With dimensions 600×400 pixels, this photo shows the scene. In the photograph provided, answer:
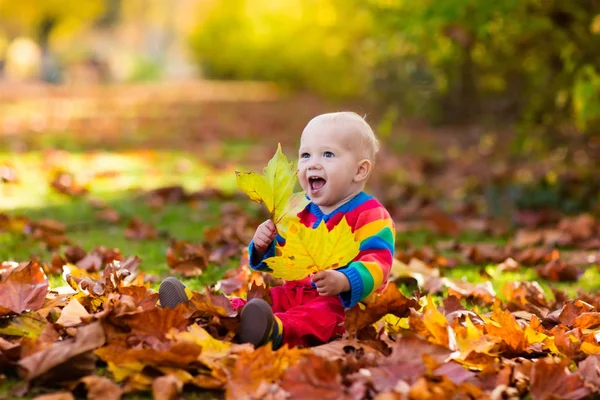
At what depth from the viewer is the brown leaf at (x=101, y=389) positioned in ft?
6.49

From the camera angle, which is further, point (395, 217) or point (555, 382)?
point (395, 217)

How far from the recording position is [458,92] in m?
13.6

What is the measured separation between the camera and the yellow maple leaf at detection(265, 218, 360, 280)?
7.72 ft

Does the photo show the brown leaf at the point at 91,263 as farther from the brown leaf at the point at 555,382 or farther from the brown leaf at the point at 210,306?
the brown leaf at the point at 555,382

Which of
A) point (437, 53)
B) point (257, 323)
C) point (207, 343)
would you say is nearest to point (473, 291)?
point (257, 323)

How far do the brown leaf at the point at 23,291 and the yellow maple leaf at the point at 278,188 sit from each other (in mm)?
688

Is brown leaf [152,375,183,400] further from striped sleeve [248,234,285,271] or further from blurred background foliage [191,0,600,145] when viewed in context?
blurred background foliage [191,0,600,145]

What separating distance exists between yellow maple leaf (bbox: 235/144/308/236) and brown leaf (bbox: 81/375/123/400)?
0.74 meters

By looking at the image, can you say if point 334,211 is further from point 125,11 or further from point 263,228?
point 125,11

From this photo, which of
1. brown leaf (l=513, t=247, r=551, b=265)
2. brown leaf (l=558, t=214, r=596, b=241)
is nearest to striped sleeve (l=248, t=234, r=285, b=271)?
brown leaf (l=513, t=247, r=551, b=265)

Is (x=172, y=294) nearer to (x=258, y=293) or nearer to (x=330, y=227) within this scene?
(x=258, y=293)

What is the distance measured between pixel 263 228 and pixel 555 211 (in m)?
3.69

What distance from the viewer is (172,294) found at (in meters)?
2.49

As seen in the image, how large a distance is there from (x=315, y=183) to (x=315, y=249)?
0.36m
